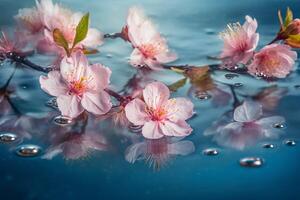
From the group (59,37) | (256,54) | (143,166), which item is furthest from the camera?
(256,54)

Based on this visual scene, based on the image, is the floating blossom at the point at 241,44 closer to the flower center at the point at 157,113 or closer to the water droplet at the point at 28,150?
the flower center at the point at 157,113

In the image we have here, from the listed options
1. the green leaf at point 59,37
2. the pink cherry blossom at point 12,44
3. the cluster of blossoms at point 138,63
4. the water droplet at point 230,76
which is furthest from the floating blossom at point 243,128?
the pink cherry blossom at point 12,44

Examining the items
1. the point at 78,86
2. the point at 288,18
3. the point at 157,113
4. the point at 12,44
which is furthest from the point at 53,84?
the point at 288,18

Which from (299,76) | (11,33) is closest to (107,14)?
(11,33)

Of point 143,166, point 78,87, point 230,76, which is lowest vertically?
point 143,166

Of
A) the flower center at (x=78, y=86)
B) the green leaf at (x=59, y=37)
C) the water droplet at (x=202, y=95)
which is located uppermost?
the green leaf at (x=59, y=37)

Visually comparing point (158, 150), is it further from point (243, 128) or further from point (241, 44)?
point (241, 44)

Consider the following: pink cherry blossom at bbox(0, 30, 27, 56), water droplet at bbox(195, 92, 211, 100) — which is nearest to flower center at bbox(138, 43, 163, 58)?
water droplet at bbox(195, 92, 211, 100)

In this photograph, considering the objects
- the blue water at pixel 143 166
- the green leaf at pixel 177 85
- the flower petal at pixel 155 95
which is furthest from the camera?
the green leaf at pixel 177 85
